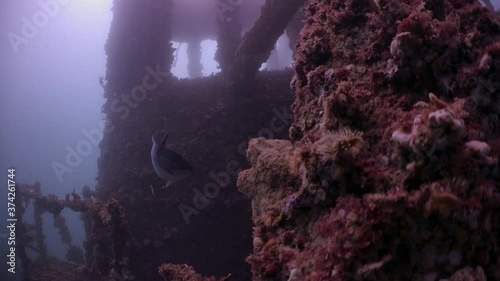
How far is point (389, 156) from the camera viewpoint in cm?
217

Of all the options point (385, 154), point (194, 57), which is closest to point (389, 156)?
point (385, 154)

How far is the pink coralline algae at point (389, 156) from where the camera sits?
6.07ft

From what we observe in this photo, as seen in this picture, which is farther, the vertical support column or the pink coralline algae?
the vertical support column

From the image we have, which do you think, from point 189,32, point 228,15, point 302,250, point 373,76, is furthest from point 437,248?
point 189,32

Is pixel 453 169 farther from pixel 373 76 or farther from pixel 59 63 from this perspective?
pixel 59 63

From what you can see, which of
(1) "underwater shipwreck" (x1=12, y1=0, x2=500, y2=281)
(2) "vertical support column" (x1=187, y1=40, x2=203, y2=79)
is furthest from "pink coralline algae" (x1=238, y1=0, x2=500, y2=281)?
(2) "vertical support column" (x1=187, y1=40, x2=203, y2=79)

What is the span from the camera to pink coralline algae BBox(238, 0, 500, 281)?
1.85 m

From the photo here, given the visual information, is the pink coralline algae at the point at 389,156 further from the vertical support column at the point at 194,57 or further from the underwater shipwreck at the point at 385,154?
the vertical support column at the point at 194,57

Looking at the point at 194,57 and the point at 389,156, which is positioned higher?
the point at 194,57

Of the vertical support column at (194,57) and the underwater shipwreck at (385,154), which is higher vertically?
the vertical support column at (194,57)

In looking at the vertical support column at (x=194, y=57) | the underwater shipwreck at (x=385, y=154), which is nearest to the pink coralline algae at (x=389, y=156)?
the underwater shipwreck at (x=385, y=154)

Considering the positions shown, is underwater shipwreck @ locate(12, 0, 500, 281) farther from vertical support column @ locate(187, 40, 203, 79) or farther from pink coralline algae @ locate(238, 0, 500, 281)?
vertical support column @ locate(187, 40, 203, 79)

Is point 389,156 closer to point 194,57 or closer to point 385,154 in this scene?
point 385,154

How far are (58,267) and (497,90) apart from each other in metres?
14.2
